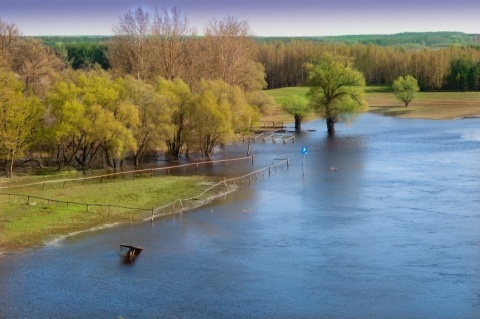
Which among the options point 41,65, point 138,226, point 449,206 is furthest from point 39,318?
point 41,65

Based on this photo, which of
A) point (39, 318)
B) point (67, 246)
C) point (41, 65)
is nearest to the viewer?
point (39, 318)

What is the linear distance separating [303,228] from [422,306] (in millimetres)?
12257

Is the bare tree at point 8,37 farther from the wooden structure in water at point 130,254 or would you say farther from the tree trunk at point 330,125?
the wooden structure in water at point 130,254

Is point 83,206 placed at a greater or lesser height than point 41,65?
lesser

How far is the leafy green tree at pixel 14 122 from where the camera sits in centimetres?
5466

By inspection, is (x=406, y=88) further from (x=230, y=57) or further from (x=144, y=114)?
(x=144, y=114)

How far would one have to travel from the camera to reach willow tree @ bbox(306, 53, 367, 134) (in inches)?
3366

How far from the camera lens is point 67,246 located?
35438 mm

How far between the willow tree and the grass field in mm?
36041

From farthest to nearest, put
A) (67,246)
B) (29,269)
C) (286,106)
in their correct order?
(286,106) → (67,246) → (29,269)

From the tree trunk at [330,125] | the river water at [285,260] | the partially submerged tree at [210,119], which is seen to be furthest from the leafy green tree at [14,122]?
the tree trunk at [330,125]

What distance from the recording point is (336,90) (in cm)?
8656

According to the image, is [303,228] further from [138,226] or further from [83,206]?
[83,206]

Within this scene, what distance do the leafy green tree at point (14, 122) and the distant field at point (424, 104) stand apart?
51108 mm
